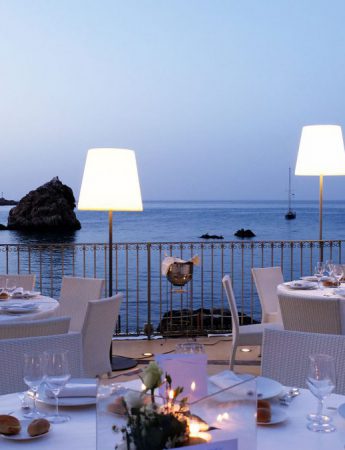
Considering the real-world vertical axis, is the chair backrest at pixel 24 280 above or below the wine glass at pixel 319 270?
below

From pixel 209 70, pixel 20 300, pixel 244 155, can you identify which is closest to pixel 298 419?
pixel 20 300

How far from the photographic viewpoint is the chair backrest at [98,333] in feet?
13.4

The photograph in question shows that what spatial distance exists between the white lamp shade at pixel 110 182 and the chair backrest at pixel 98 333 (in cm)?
105

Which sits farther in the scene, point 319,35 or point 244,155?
point 244,155

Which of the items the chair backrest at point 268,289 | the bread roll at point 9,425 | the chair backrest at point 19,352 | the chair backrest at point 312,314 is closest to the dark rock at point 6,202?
the chair backrest at point 268,289

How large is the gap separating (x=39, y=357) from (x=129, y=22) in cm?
1055

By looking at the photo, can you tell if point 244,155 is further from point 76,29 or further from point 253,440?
point 253,440

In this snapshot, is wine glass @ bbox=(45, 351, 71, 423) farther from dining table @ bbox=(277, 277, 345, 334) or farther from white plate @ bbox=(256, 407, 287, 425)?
dining table @ bbox=(277, 277, 345, 334)

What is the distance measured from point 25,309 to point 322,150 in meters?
3.33

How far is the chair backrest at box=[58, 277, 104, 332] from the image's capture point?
214 inches

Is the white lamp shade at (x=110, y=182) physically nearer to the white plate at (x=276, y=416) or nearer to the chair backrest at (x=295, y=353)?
the chair backrest at (x=295, y=353)

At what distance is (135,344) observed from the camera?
6.83 m

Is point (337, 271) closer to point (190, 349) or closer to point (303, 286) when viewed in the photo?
point (303, 286)

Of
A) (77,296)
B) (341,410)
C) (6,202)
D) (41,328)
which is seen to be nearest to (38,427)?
(341,410)
